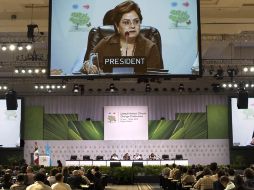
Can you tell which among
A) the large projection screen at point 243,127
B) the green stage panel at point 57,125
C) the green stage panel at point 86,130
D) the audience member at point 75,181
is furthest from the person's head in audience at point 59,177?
the large projection screen at point 243,127

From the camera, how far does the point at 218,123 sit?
1048 inches

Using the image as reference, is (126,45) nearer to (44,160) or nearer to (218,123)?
(44,160)

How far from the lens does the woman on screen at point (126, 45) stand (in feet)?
27.9

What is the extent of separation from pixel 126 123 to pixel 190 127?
3655 mm

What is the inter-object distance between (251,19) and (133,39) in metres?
6.76

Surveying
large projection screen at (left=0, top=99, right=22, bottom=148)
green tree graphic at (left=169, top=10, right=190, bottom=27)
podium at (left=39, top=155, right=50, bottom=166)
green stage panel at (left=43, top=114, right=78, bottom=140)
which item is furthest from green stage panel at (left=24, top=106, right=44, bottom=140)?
green tree graphic at (left=169, top=10, right=190, bottom=27)

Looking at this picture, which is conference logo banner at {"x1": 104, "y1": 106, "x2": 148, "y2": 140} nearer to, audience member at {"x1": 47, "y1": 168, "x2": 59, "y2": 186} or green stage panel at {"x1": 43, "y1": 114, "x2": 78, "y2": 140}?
green stage panel at {"x1": 43, "y1": 114, "x2": 78, "y2": 140}

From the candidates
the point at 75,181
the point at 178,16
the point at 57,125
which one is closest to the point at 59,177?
the point at 75,181

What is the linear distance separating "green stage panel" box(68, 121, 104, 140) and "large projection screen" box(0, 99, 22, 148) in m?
2.84

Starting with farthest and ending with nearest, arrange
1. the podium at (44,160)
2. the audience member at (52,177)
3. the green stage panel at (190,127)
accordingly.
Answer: the green stage panel at (190,127)
the podium at (44,160)
the audience member at (52,177)

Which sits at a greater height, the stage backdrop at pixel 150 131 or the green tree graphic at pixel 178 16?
the green tree graphic at pixel 178 16

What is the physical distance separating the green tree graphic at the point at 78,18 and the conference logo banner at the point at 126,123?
17.1m

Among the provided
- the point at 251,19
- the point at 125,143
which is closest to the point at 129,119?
the point at 125,143

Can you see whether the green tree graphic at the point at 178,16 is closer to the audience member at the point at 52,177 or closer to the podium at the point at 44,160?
the audience member at the point at 52,177
